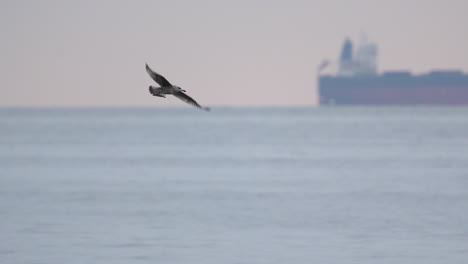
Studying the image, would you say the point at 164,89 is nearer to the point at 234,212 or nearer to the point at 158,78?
the point at 158,78

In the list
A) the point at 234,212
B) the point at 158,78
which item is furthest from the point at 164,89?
the point at 234,212

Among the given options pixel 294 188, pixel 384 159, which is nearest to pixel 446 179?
pixel 294 188

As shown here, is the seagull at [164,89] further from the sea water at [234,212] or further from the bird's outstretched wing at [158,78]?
the sea water at [234,212]

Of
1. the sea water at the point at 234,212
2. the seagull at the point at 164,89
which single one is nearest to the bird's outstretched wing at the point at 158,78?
the seagull at the point at 164,89

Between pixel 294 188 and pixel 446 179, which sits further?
pixel 446 179

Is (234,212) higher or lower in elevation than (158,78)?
lower

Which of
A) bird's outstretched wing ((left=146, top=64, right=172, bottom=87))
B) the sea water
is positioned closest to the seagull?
bird's outstretched wing ((left=146, top=64, right=172, bottom=87))

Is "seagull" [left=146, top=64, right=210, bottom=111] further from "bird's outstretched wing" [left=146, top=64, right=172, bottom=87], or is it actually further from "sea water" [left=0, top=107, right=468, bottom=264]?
"sea water" [left=0, top=107, right=468, bottom=264]

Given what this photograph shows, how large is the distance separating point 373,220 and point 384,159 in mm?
29291

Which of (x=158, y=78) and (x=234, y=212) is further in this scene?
(x=234, y=212)

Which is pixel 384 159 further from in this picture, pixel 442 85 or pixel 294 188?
pixel 442 85

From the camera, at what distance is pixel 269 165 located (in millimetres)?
50656

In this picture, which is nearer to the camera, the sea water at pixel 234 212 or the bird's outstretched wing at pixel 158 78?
the bird's outstretched wing at pixel 158 78

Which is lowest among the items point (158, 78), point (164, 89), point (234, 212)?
point (234, 212)
